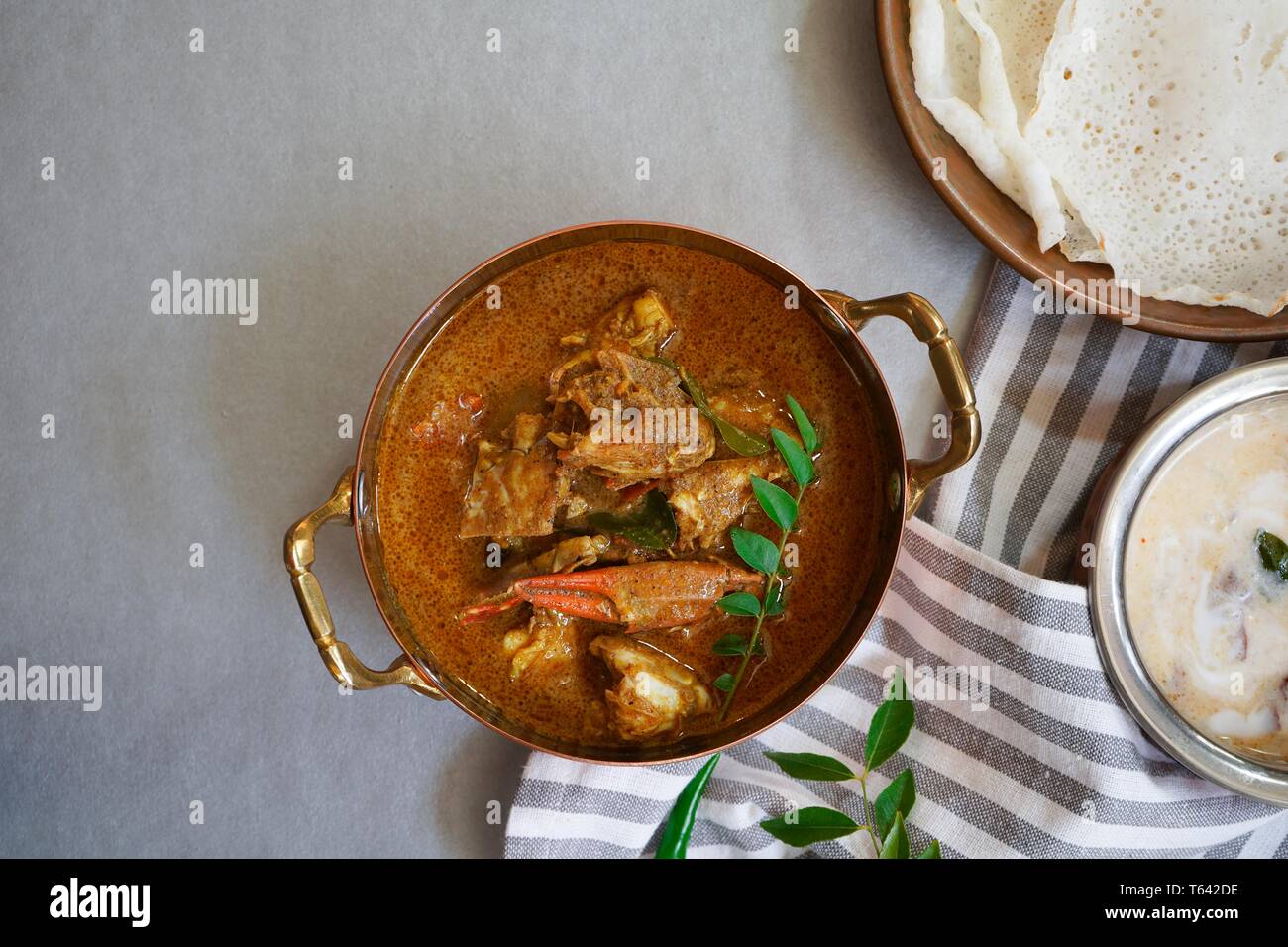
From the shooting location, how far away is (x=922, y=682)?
1680mm

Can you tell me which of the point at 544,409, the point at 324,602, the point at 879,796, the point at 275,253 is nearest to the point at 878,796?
the point at 879,796

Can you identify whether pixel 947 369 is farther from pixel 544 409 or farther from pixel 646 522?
pixel 544 409

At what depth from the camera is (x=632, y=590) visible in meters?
1.41

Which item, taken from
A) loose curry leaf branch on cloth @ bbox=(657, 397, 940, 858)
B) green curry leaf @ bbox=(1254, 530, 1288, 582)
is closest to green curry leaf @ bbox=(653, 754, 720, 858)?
loose curry leaf branch on cloth @ bbox=(657, 397, 940, 858)

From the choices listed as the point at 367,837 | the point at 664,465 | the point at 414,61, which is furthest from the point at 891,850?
the point at 414,61

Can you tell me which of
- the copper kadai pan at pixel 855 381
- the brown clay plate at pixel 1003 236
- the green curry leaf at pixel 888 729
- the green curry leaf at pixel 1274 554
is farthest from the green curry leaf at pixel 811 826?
the brown clay plate at pixel 1003 236

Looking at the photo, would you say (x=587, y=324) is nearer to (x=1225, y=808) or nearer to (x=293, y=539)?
(x=293, y=539)

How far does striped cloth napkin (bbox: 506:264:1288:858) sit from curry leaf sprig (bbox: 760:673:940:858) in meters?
0.13

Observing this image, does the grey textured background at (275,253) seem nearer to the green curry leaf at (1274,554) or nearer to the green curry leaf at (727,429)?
the green curry leaf at (727,429)

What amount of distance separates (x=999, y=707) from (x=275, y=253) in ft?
5.35

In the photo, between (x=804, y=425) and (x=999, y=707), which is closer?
(x=804, y=425)

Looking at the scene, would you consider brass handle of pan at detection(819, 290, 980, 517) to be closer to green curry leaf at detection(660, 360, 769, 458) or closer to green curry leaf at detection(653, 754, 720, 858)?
green curry leaf at detection(660, 360, 769, 458)

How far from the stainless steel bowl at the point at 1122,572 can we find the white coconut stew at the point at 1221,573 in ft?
0.24

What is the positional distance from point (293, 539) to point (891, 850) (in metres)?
1.14
